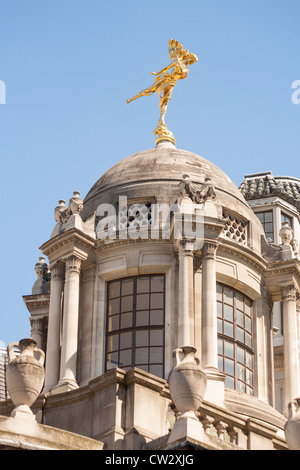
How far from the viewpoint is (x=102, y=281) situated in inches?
1366

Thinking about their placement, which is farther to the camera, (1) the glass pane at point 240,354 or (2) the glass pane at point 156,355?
(1) the glass pane at point 240,354

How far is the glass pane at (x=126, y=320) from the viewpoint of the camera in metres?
33.8

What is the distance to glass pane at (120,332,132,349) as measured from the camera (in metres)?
33.6

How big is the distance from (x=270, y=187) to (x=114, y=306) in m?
22.3

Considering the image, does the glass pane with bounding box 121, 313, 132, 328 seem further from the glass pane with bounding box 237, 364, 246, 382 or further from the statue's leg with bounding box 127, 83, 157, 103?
the statue's leg with bounding box 127, 83, 157, 103

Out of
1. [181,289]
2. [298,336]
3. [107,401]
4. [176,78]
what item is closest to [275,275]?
[298,336]

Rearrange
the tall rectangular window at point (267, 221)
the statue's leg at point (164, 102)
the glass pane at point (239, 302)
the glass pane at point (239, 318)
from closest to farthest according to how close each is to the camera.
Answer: the glass pane at point (239, 318) → the glass pane at point (239, 302) → the statue's leg at point (164, 102) → the tall rectangular window at point (267, 221)

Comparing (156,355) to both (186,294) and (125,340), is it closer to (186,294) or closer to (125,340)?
(125,340)

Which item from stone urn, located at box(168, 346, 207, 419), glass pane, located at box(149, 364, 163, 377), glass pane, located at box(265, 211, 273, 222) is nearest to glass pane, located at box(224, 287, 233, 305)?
glass pane, located at box(149, 364, 163, 377)

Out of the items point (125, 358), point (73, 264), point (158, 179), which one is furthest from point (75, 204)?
point (125, 358)

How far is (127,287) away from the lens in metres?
34.5

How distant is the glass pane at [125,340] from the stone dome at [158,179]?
3.88 metres

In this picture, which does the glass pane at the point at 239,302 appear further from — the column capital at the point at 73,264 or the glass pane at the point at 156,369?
the column capital at the point at 73,264

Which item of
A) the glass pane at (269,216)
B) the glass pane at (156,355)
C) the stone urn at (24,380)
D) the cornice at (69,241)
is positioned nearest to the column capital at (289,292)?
the glass pane at (156,355)
